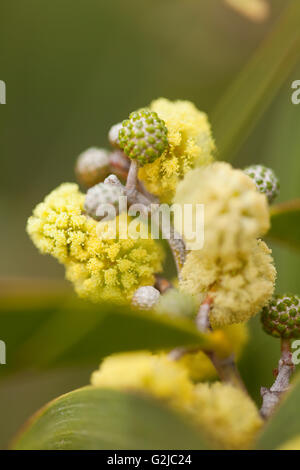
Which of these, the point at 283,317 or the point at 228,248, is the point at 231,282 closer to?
the point at 228,248

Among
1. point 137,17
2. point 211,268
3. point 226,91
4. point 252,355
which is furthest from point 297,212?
point 137,17

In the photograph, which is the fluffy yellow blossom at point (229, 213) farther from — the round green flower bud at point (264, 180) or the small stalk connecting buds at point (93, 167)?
the small stalk connecting buds at point (93, 167)

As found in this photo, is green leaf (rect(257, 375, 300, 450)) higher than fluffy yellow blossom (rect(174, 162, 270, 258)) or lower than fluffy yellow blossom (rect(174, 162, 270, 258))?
lower

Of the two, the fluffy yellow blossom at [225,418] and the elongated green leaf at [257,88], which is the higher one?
the elongated green leaf at [257,88]

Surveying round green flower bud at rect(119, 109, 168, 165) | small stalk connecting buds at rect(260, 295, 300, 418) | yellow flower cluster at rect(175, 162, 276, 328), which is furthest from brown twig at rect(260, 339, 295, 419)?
round green flower bud at rect(119, 109, 168, 165)

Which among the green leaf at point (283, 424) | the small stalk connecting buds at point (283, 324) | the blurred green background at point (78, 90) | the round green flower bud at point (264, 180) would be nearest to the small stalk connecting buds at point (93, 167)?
the blurred green background at point (78, 90)

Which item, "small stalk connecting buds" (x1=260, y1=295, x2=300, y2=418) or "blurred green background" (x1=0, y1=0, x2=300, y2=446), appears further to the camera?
"blurred green background" (x1=0, y1=0, x2=300, y2=446)

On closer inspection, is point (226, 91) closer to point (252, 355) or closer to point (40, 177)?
point (40, 177)

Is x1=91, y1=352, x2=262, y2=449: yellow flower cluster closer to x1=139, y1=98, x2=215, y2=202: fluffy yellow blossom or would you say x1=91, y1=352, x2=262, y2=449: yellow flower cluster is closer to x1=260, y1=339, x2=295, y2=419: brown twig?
x1=260, y1=339, x2=295, y2=419: brown twig
